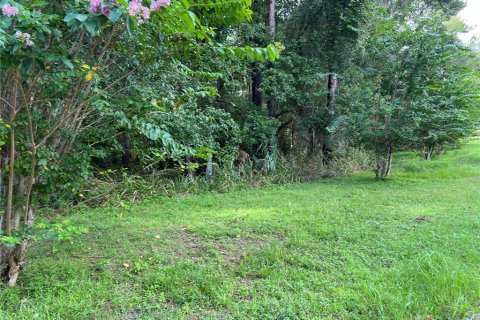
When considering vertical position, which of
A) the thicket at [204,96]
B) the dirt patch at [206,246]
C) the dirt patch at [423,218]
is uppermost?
the thicket at [204,96]

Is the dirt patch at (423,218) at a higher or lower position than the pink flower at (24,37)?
lower

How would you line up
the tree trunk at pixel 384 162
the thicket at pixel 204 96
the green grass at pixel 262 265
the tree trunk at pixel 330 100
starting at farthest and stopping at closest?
the tree trunk at pixel 330 100 < the tree trunk at pixel 384 162 < the green grass at pixel 262 265 < the thicket at pixel 204 96

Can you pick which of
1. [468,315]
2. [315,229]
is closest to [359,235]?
[315,229]

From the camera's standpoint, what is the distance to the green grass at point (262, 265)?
2.24 metres

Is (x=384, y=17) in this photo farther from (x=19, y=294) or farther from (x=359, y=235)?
(x=19, y=294)

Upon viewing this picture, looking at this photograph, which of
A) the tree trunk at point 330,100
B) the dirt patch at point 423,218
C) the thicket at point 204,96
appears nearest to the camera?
the thicket at point 204,96

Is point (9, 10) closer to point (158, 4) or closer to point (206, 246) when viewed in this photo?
point (158, 4)

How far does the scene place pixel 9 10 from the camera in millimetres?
1401

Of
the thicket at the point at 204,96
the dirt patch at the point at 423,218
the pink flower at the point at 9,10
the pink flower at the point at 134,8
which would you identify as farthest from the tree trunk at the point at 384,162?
the pink flower at the point at 9,10

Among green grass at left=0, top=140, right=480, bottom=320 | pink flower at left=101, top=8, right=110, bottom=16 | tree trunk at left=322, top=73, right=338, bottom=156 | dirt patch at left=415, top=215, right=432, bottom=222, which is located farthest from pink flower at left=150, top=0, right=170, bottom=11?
tree trunk at left=322, top=73, right=338, bottom=156

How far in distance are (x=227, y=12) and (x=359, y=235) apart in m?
2.65

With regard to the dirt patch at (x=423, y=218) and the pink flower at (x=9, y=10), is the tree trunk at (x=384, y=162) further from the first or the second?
the pink flower at (x=9, y=10)

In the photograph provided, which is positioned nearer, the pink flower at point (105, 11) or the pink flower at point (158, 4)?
the pink flower at point (105, 11)

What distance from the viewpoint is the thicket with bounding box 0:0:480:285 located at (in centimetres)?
202
